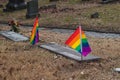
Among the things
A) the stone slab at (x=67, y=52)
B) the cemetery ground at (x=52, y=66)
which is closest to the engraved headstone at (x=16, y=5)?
the stone slab at (x=67, y=52)

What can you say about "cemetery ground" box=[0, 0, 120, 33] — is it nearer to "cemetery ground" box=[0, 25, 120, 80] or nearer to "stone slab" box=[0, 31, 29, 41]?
"stone slab" box=[0, 31, 29, 41]

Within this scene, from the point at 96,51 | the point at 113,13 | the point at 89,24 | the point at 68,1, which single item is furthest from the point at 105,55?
the point at 68,1

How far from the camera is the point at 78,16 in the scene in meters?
22.2

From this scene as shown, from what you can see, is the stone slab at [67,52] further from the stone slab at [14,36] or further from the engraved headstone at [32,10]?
the engraved headstone at [32,10]

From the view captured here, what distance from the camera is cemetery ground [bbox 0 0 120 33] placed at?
18516 mm

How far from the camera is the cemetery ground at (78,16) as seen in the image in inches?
729

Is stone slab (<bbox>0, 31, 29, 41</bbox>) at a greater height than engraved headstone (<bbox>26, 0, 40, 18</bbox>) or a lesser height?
greater

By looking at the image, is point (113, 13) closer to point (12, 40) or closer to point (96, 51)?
point (12, 40)

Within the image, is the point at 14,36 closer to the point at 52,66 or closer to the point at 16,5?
the point at 52,66

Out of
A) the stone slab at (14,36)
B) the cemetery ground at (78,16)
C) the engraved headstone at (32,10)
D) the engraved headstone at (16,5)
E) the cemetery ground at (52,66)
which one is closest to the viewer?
the cemetery ground at (52,66)

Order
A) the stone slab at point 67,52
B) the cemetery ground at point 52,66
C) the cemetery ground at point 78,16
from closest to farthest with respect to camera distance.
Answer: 1. the cemetery ground at point 52,66
2. the stone slab at point 67,52
3. the cemetery ground at point 78,16

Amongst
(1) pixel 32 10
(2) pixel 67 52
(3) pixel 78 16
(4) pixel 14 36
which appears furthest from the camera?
(1) pixel 32 10

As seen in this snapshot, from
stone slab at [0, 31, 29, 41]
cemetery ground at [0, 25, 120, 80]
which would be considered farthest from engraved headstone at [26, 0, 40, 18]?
cemetery ground at [0, 25, 120, 80]

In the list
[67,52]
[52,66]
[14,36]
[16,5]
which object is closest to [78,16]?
[14,36]
